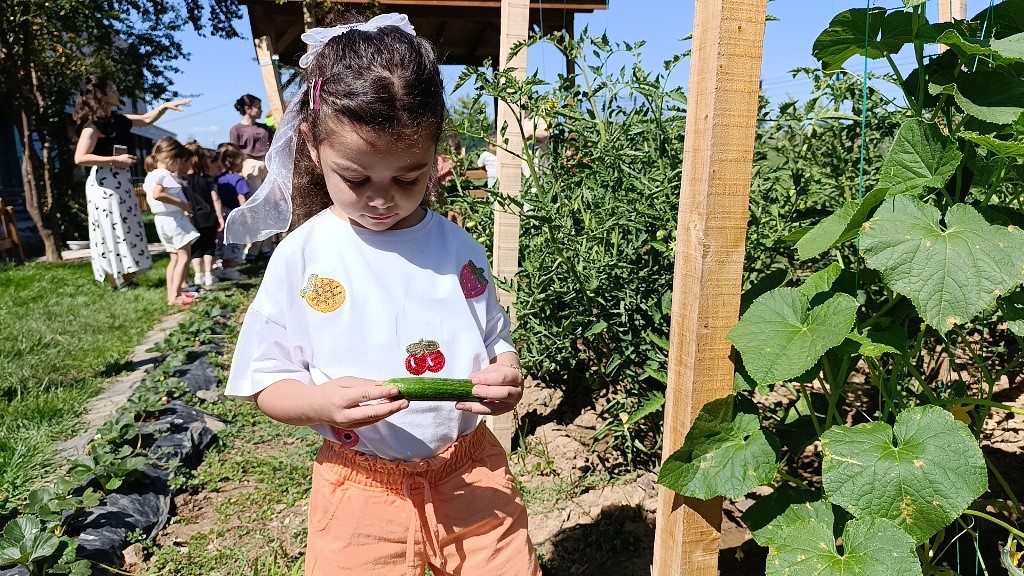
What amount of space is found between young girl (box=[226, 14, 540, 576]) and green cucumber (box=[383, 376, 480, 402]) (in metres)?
0.03

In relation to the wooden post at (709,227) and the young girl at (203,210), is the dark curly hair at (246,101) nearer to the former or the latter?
the young girl at (203,210)

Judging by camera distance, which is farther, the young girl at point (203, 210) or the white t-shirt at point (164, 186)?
the young girl at point (203, 210)

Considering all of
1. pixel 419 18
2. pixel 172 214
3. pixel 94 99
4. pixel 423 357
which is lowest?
pixel 172 214

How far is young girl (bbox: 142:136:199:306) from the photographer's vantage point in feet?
23.4

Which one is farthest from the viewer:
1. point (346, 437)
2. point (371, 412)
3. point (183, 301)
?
point (183, 301)

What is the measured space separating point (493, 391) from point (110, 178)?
6.88 m

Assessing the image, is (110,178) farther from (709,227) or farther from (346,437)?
(709,227)

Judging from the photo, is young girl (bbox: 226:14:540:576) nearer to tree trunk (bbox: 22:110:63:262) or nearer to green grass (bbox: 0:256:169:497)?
green grass (bbox: 0:256:169:497)

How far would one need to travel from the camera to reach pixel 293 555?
8.85 feet

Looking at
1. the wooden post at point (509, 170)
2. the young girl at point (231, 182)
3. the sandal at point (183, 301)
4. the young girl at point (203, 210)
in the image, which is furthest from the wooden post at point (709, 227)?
the young girl at point (231, 182)

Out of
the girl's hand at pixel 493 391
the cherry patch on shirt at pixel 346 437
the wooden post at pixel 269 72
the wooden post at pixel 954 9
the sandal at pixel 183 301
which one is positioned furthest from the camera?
the sandal at pixel 183 301

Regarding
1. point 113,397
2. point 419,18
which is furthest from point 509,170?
point 419,18

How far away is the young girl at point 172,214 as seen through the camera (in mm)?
7120

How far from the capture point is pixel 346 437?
5.18 ft
